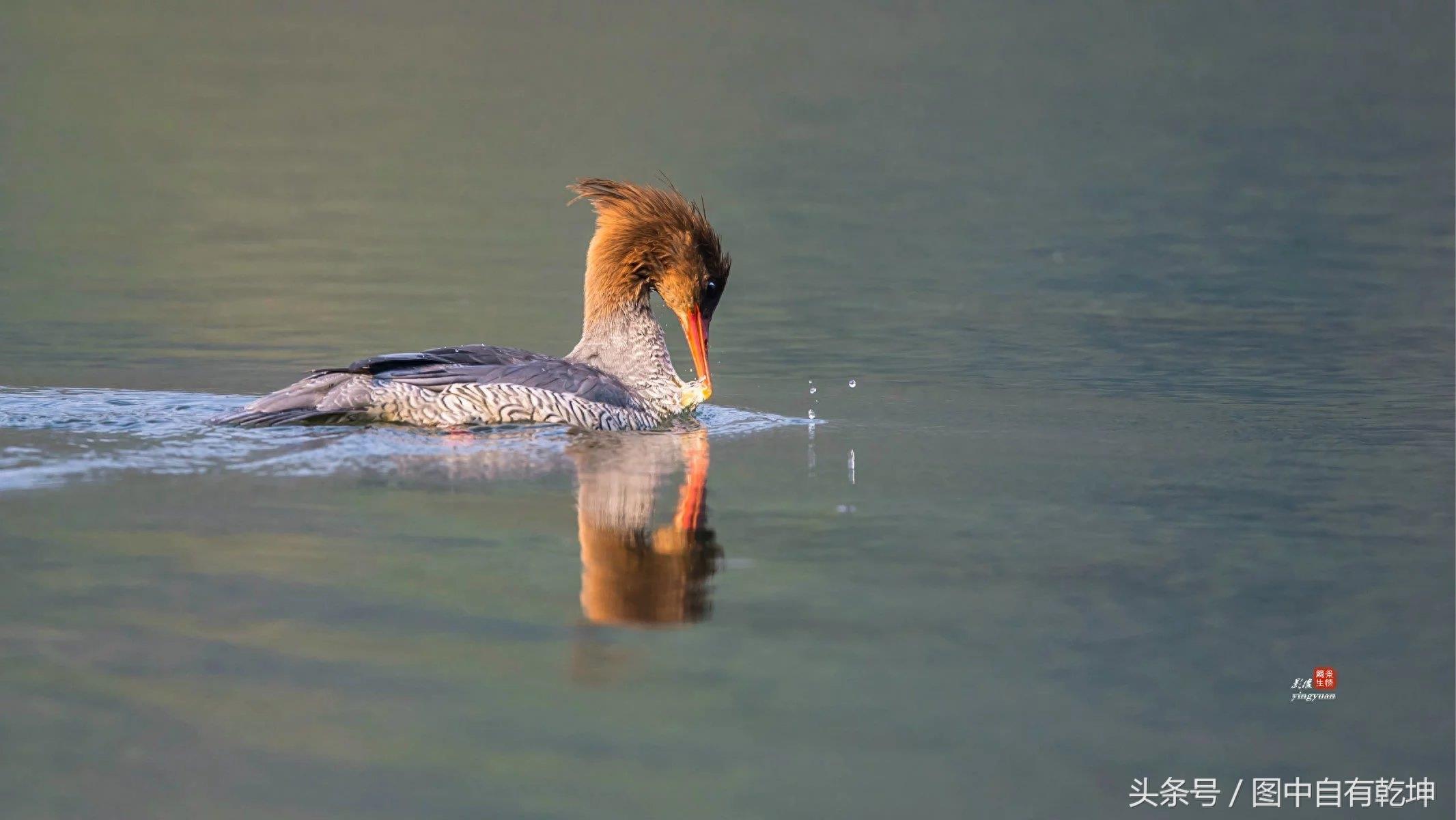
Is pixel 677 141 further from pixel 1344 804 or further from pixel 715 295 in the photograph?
pixel 1344 804

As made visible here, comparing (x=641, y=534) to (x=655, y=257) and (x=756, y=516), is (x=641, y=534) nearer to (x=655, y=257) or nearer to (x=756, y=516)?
(x=756, y=516)

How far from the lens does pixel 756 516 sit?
28.4ft

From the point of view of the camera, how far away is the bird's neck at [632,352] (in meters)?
11.3

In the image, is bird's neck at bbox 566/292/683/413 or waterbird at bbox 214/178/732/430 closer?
waterbird at bbox 214/178/732/430

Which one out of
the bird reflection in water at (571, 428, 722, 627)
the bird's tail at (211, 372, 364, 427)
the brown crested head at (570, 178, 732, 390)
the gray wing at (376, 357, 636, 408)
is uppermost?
the brown crested head at (570, 178, 732, 390)

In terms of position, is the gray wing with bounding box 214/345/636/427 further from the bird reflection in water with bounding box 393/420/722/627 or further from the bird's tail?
the bird reflection in water with bounding box 393/420/722/627

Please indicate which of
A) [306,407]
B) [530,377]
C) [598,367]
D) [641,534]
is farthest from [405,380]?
[641,534]

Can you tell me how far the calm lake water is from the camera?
19.0 feet

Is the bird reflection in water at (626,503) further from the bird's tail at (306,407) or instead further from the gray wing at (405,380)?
the bird's tail at (306,407)

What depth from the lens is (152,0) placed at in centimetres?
4919

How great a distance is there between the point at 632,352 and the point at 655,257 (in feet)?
2.01

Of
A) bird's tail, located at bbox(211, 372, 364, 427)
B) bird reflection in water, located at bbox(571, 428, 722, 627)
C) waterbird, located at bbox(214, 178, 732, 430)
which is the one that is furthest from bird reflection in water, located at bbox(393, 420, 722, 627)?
bird's tail, located at bbox(211, 372, 364, 427)

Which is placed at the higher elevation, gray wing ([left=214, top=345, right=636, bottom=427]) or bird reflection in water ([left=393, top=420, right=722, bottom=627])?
gray wing ([left=214, top=345, right=636, bottom=427])

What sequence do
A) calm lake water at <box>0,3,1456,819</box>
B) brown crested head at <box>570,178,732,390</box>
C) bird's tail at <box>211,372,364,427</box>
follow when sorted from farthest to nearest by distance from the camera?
brown crested head at <box>570,178,732,390</box> → bird's tail at <box>211,372,364,427</box> → calm lake water at <box>0,3,1456,819</box>
